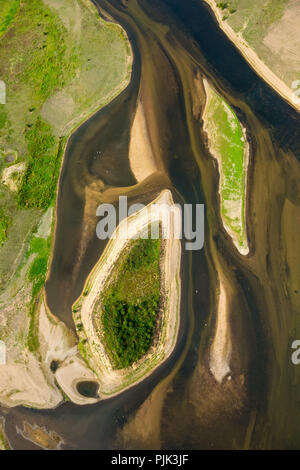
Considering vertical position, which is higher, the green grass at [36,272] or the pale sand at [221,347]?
the pale sand at [221,347]

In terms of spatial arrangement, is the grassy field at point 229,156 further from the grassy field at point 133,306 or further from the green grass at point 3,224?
the green grass at point 3,224

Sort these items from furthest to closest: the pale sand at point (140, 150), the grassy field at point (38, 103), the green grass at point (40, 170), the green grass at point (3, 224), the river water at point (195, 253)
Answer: the pale sand at point (140, 150)
the green grass at point (40, 170)
the green grass at point (3, 224)
the grassy field at point (38, 103)
the river water at point (195, 253)

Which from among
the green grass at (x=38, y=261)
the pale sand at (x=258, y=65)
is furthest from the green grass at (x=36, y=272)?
the pale sand at (x=258, y=65)

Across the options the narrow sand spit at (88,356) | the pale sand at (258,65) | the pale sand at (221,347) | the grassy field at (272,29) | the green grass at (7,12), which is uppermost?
the grassy field at (272,29)

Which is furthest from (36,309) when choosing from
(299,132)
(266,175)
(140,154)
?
(299,132)

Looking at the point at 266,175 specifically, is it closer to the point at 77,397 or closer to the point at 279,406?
the point at 279,406

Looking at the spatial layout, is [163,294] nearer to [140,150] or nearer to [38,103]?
[140,150]
